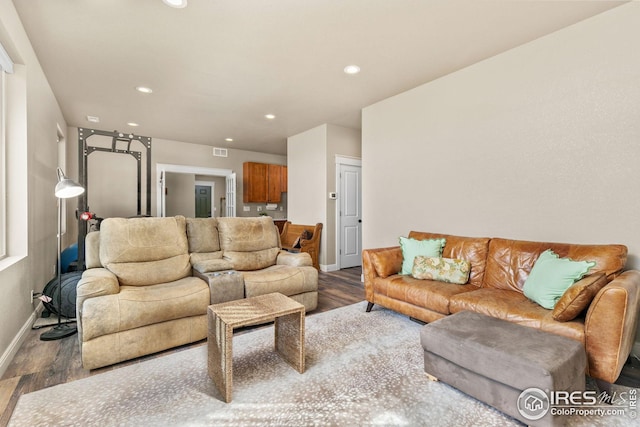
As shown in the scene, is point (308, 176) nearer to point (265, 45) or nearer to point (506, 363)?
point (265, 45)

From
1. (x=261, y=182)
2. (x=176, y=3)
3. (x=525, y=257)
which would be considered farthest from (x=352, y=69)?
(x=261, y=182)

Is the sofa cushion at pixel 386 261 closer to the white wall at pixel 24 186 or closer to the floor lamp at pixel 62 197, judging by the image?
the floor lamp at pixel 62 197

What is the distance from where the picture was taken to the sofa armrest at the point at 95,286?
209cm

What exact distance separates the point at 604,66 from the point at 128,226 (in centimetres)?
435

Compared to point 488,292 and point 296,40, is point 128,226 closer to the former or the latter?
point 296,40

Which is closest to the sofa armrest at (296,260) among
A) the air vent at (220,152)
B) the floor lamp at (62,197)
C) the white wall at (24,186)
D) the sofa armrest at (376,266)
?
the sofa armrest at (376,266)

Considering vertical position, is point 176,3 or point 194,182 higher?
point 176,3

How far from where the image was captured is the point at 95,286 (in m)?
2.15

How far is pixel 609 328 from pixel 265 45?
10.6ft

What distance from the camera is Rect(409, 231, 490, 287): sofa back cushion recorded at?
2828 millimetres

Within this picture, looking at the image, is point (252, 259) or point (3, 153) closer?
point (3, 153)

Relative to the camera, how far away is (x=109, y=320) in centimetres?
206

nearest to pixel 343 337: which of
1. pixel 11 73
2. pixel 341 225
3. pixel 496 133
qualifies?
pixel 496 133
